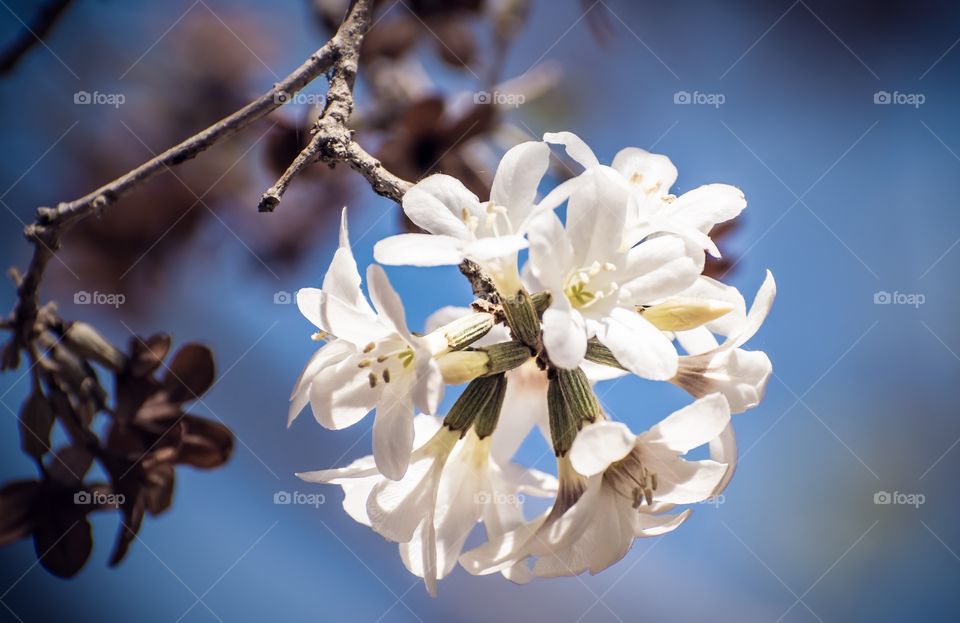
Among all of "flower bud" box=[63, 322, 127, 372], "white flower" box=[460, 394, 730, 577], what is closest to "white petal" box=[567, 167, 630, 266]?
"white flower" box=[460, 394, 730, 577]

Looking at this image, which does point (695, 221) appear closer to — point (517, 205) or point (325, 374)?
point (517, 205)

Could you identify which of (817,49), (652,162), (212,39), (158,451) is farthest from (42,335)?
(817,49)

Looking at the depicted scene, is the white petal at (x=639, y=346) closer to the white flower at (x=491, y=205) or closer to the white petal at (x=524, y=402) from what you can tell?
the white flower at (x=491, y=205)

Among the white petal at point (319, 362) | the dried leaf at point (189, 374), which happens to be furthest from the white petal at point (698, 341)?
the dried leaf at point (189, 374)

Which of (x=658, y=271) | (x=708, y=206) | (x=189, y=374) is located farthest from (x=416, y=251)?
(x=189, y=374)

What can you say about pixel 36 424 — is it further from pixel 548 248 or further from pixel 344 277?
pixel 548 248

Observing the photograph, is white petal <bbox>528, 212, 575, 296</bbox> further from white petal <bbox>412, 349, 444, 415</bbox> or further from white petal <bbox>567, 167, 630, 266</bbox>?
white petal <bbox>412, 349, 444, 415</bbox>

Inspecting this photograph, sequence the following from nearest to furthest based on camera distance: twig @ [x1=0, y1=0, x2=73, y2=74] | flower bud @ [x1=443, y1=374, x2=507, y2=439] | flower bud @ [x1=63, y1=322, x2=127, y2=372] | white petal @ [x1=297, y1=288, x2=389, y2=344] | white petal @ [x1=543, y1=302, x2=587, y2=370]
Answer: white petal @ [x1=543, y1=302, x2=587, y2=370] < white petal @ [x1=297, y1=288, x2=389, y2=344] < flower bud @ [x1=443, y1=374, x2=507, y2=439] < flower bud @ [x1=63, y1=322, x2=127, y2=372] < twig @ [x1=0, y1=0, x2=73, y2=74]
